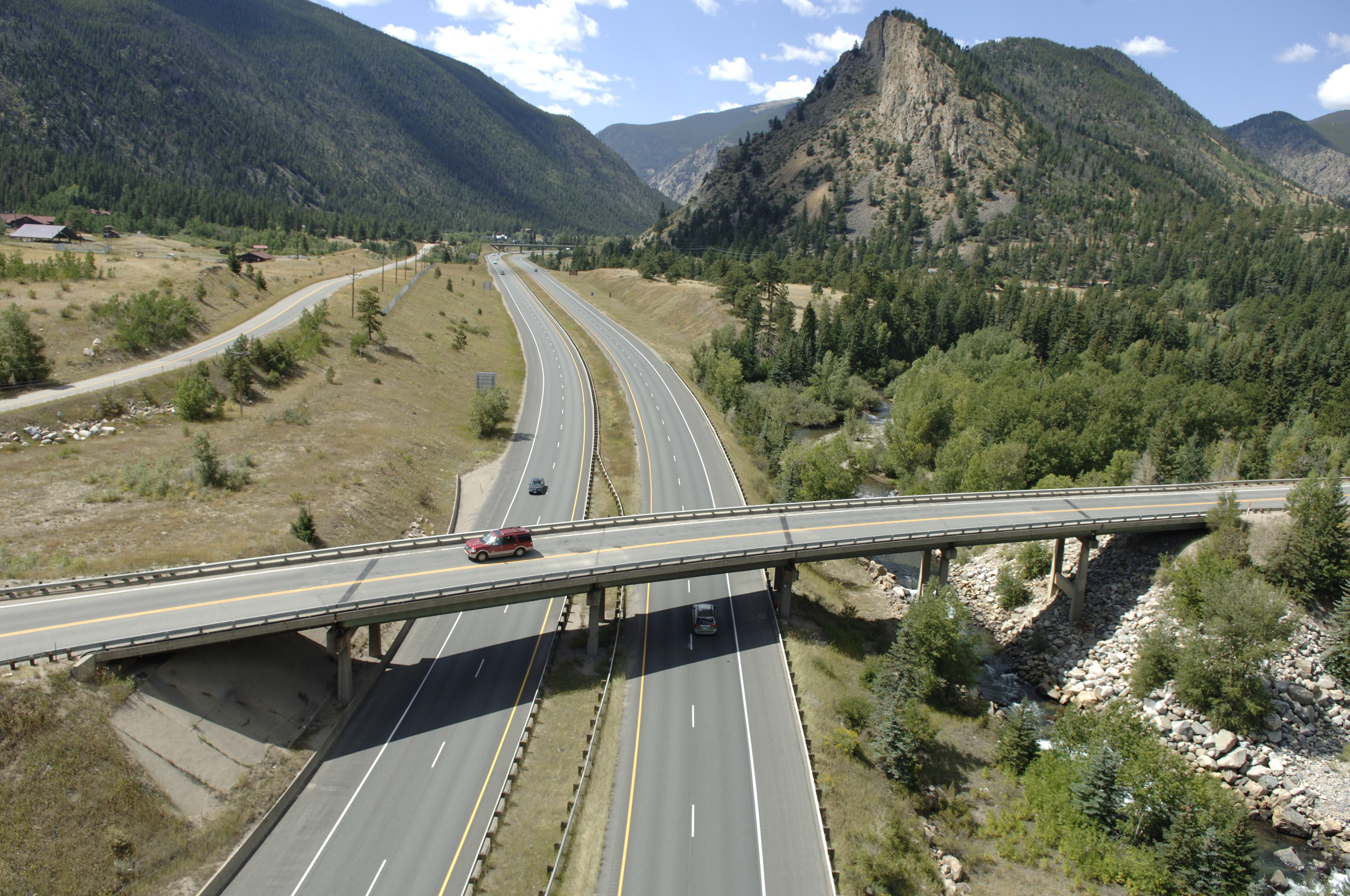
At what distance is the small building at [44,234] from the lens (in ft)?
454

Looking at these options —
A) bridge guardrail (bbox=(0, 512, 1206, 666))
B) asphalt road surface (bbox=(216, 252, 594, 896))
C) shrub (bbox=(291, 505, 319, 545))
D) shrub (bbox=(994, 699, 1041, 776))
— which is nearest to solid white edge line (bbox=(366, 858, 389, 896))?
asphalt road surface (bbox=(216, 252, 594, 896))

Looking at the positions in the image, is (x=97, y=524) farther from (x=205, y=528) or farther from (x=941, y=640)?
(x=941, y=640)

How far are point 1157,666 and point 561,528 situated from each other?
3774 cm

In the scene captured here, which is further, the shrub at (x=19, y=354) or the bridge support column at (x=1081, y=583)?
the shrub at (x=19, y=354)

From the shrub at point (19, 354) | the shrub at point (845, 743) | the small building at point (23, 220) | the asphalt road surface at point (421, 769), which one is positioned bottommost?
the shrub at point (845, 743)

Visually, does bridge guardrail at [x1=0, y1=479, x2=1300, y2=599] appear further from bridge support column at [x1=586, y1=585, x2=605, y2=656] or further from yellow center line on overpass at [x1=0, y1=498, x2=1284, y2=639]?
bridge support column at [x1=586, y1=585, x2=605, y2=656]

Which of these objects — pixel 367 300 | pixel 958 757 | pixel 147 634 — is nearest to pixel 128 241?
pixel 367 300

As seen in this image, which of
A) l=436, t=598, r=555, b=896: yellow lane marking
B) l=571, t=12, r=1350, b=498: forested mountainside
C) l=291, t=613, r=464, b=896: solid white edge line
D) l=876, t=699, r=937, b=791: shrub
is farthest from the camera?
l=571, t=12, r=1350, b=498: forested mountainside

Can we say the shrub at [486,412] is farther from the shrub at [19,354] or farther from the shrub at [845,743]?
the shrub at [845,743]

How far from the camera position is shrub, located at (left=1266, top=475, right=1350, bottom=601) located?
4488cm

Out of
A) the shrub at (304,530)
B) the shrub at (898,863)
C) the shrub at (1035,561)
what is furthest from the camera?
the shrub at (1035,561)

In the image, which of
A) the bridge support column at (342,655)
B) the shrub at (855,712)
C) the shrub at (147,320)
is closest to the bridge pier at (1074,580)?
the shrub at (855,712)

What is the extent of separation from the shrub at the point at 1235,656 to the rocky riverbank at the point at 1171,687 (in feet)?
2.92

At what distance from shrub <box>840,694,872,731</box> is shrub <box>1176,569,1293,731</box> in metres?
19.3
